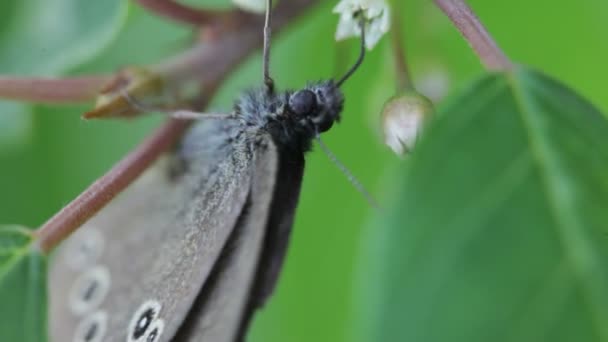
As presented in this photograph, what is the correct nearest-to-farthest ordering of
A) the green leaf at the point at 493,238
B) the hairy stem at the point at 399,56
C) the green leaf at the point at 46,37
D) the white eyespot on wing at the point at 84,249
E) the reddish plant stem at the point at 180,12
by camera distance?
the green leaf at the point at 493,238 < the hairy stem at the point at 399,56 < the reddish plant stem at the point at 180,12 < the green leaf at the point at 46,37 < the white eyespot on wing at the point at 84,249

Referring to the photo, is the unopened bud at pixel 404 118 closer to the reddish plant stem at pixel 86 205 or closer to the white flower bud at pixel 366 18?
the white flower bud at pixel 366 18

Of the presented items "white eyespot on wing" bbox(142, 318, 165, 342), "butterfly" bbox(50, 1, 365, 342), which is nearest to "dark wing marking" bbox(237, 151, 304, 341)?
"butterfly" bbox(50, 1, 365, 342)

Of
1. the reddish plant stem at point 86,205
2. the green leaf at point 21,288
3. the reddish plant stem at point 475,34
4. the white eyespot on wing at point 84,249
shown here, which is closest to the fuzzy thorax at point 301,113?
the reddish plant stem at point 86,205

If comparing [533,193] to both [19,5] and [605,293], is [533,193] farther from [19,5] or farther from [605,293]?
[19,5]

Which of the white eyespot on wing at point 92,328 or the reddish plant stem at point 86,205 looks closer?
the reddish plant stem at point 86,205

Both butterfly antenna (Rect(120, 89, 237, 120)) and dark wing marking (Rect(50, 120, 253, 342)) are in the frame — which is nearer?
dark wing marking (Rect(50, 120, 253, 342))

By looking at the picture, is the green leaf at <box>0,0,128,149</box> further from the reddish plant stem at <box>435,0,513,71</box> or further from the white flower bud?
the reddish plant stem at <box>435,0,513,71</box>

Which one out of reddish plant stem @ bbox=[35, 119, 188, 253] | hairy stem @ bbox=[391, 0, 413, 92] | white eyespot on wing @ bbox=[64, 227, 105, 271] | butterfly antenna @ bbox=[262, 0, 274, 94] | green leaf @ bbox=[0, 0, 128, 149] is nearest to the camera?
reddish plant stem @ bbox=[35, 119, 188, 253]

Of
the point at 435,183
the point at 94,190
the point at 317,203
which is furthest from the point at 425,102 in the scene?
the point at 317,203

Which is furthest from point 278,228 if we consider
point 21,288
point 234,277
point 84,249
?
point 84,249
